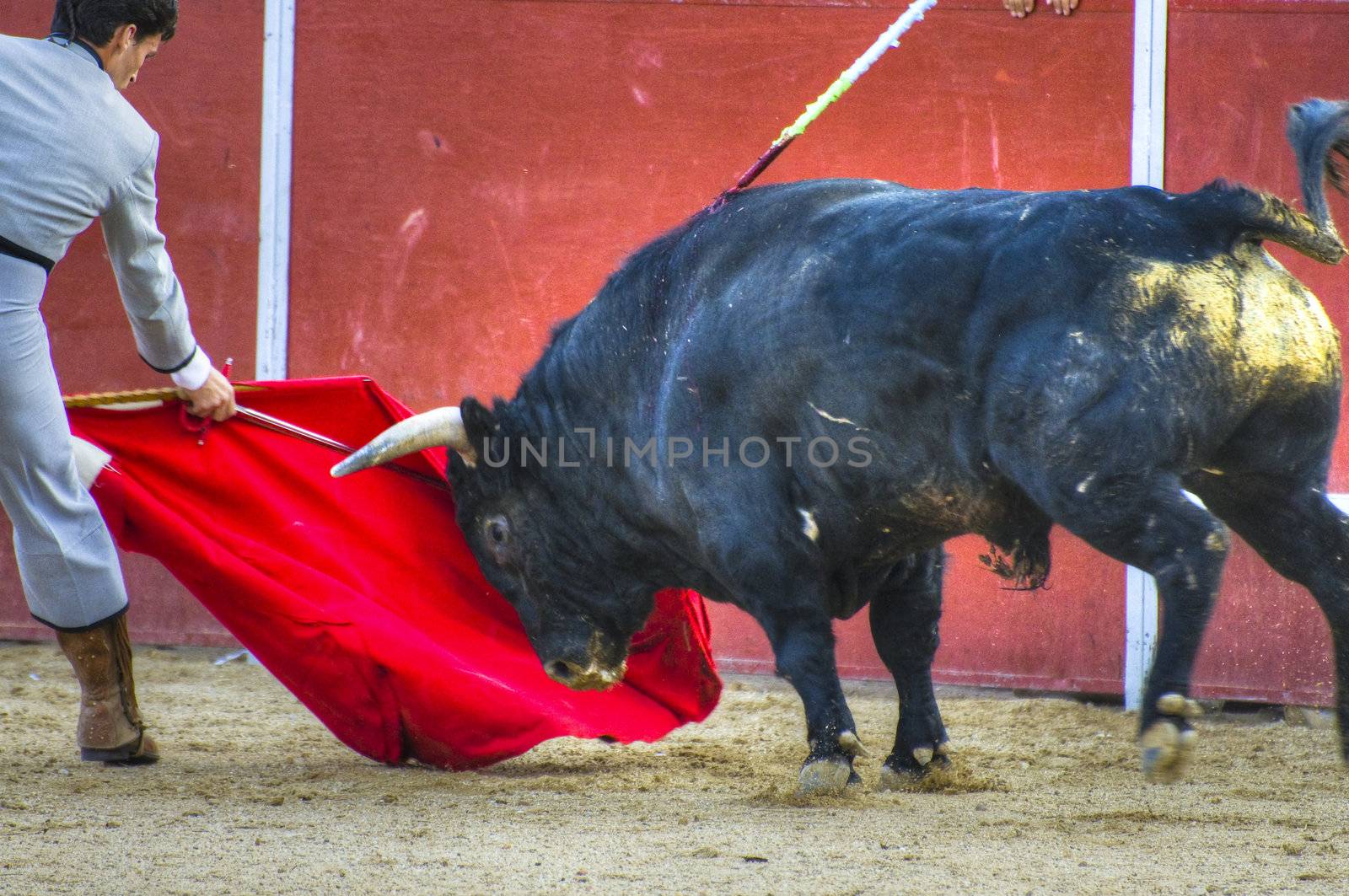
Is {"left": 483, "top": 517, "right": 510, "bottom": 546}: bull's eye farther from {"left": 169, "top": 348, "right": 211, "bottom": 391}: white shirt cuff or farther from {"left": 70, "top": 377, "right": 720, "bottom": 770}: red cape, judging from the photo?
{"left": 169, "top": 348, "right": 211, "bottom": 391}: white shirt cuff

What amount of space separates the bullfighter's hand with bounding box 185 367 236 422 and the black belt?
596mm

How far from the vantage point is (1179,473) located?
3.12m

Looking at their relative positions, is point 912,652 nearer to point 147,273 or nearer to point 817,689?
point 817,689

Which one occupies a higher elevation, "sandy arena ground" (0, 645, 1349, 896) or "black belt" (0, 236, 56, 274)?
"black belt" (0, 236, 56, 274)

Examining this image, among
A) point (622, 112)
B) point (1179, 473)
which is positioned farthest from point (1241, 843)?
point (622, 112)

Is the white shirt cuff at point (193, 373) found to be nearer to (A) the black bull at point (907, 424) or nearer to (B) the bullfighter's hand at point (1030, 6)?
(A) the black bull at point (907, 424)

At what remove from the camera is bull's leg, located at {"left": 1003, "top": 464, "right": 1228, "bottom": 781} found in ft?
9.75

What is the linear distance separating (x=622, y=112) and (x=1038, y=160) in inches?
64.4

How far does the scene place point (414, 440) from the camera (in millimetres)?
4418

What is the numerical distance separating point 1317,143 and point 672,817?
2.08 meters

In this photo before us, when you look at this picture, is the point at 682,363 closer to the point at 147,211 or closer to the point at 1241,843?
the point at 147,211

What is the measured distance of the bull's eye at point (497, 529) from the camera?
14.9 feet

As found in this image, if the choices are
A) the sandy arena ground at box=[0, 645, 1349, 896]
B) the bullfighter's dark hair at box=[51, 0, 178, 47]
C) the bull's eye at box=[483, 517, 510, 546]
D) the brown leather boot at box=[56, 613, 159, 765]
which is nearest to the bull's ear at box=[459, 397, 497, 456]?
the bull's eye at box=[483, 517, 510, 546]

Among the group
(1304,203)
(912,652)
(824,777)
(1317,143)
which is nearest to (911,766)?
(912,652)
